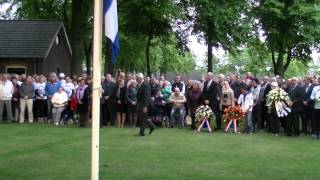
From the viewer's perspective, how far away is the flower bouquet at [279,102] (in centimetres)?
1970

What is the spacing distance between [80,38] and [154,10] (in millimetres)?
4618

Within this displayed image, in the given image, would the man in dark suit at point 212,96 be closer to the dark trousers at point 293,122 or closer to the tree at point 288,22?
the dark trousers at point 293,122

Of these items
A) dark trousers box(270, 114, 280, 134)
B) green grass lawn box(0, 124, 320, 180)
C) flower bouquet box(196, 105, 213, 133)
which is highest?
flower bouquet box(196, 105, 213, 133)

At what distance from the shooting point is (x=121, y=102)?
74.6 ft

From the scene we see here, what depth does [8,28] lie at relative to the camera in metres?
40.7

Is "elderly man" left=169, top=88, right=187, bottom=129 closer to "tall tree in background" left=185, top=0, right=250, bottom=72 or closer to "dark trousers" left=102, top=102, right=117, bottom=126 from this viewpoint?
"dark trousers" left=102, top=102, right=117, bottom=126

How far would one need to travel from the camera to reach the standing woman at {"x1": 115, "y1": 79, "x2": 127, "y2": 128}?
22688mm

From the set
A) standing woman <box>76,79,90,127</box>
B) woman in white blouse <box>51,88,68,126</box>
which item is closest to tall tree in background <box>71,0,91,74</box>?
woman in white blouse <box>51,88,68,126</box>

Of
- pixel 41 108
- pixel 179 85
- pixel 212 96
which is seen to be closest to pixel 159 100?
pixel 179 85

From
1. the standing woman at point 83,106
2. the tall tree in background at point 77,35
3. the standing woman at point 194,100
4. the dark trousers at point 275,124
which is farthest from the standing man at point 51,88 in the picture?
the dark trousers at point 275,124

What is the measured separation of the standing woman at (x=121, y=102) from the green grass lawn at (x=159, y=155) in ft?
8.08

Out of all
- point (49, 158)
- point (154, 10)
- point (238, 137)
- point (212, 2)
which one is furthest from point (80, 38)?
point (49, 158)

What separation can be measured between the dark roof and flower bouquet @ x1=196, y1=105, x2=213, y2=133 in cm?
1845

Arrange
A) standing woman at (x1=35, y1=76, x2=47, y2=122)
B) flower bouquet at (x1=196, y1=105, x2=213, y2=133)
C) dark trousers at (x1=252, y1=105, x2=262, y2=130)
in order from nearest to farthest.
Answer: flower bouquet at (x1=196, y1=105, x2=213, y2=133) → dark trousers at (x1=252, y1=105, x2=262, y2=130) → standing woman at (x1=35, y1=76, x2=47, y2=122)
